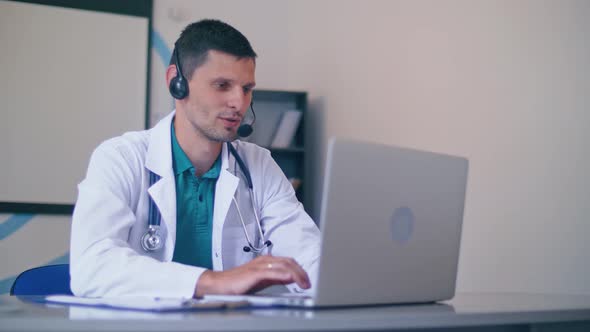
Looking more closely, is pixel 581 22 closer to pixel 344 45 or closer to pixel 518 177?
pixel 518 177

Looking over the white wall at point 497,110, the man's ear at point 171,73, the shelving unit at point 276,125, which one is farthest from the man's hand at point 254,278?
the shelving unit at point 276,125

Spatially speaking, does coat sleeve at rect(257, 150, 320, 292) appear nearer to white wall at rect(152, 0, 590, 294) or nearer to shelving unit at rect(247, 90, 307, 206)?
white wall at rect(152, 0, 590, 294)

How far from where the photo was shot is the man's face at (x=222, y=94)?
72.4 inches

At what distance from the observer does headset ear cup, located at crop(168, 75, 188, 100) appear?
6.16 feet

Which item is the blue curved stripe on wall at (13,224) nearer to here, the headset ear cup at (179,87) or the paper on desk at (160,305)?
the headset ear cup at (179,87)

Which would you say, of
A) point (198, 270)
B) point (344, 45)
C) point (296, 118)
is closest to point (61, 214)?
point (296, 118)

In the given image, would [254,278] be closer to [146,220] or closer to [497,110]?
[146,220]

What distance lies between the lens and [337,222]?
Result: 1.03 m

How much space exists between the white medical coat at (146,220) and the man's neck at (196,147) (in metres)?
0.04

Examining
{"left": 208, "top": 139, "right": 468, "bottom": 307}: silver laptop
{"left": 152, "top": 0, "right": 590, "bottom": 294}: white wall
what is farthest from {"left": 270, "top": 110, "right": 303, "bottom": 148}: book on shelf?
{"left": 208, "top": 139, "right": 468, "bottom": 307}: silver laptop

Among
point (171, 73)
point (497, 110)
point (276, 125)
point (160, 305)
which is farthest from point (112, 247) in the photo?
point (276, 125)

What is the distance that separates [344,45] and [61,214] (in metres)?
1.86

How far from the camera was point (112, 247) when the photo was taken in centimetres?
135

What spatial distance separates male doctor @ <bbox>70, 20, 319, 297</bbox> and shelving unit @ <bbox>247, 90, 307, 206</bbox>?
1976 mm
